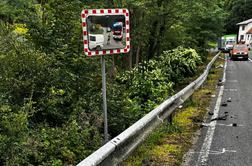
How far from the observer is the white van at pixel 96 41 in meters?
3.39

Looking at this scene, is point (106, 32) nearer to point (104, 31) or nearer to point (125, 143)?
point (104, 31)

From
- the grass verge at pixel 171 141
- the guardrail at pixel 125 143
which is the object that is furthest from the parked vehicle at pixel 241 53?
the guardrail at pixel 125 143

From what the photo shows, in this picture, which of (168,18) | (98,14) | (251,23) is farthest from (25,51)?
(251,23)

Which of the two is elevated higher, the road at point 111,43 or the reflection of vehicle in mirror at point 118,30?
the reflection of vehicle in mirror at point 118,30

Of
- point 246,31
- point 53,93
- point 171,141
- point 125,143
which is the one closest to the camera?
point 125,143

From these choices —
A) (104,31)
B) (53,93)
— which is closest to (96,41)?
(104,31)

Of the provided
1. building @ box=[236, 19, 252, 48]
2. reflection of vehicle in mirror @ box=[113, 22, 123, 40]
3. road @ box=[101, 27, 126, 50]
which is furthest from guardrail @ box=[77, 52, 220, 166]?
building @ box=[236, 19, 252, 48]

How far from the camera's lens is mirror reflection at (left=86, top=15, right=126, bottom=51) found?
3.36 meters

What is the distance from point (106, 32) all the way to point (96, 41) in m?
0.21

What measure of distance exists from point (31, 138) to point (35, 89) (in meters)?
1.29

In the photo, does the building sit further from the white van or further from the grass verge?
the white van

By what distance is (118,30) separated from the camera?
355 centimetres

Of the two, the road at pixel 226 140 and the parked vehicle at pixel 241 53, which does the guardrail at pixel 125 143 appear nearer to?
the road at pixel 226 140

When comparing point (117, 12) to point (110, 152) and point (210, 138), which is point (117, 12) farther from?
point (210, 138)
